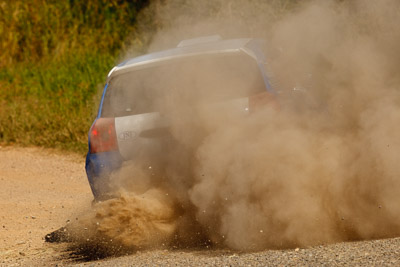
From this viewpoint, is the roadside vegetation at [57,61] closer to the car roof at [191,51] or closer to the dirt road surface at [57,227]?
the dirt road surface at [57,227]

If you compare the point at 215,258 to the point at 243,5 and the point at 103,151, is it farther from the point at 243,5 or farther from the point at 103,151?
the point at 243,5

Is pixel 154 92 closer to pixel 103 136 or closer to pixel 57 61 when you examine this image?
pixel 103 136

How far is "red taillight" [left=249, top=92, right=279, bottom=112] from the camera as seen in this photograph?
580cm

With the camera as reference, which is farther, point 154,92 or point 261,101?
point 154,92

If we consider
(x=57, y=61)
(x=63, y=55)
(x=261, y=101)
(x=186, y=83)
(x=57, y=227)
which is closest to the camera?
(x=261, y=101)

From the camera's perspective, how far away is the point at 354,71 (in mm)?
6332

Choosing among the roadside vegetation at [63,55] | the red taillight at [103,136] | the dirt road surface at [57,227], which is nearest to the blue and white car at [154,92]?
the red taillight at [103,136]

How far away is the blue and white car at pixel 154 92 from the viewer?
5.91 m

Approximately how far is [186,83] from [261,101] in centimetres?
63

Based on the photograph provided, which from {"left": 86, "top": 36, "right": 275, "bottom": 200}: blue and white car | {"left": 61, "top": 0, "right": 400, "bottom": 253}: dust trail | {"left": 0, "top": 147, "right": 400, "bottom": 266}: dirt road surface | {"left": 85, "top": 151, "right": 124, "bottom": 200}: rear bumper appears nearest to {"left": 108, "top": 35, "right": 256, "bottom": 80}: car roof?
{"left": 86, "top": 36, "right": 275, "bottom": 200}: blue and white car

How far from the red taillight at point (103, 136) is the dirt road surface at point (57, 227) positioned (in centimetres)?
86

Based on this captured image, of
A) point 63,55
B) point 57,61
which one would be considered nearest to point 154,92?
point 57,61

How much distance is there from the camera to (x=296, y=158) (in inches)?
220

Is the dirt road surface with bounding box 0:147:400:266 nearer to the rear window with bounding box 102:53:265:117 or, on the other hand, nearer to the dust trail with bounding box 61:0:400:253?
the dust trail with bounding box 61:0:400:253
